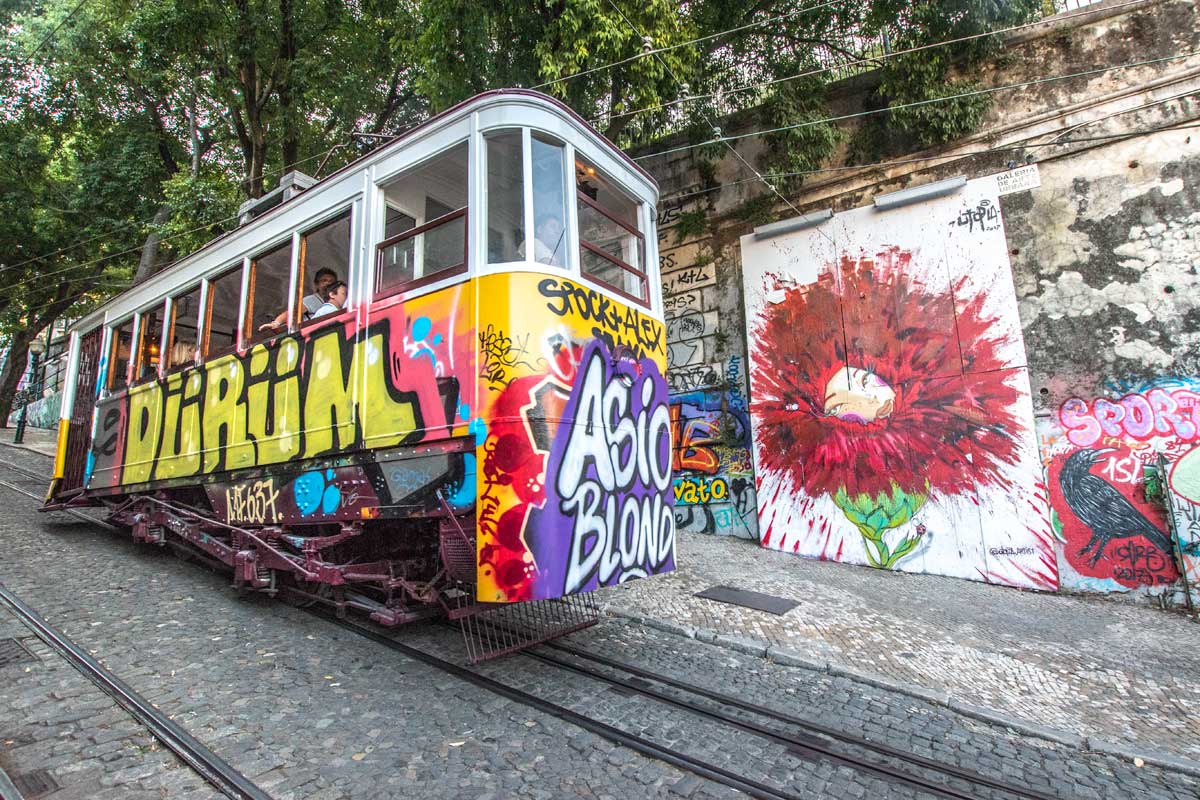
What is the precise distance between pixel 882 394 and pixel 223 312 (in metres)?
8.28

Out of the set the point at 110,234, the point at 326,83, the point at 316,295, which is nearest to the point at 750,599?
the point at 316,295

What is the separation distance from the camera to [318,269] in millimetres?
5207

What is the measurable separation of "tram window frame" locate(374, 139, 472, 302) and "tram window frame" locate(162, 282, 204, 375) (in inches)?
119

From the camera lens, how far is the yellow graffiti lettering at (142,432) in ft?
22.3

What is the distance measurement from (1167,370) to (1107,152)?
9.40 ft

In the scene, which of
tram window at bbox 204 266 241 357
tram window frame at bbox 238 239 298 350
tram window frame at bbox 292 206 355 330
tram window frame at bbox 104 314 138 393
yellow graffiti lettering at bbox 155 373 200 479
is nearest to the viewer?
tram window frame at bbox 292 206 355 330

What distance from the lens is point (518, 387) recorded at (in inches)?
147

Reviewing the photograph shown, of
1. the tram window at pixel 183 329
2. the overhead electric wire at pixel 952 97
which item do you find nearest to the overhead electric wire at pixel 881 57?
the overhead electric wire at pixel 952 97

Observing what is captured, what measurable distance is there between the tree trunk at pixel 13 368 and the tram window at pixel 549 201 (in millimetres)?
25513

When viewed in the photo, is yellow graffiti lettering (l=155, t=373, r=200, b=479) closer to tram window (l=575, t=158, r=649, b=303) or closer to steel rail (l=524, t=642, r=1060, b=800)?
steel rail (l=524, t=642, r=1060, b=800)

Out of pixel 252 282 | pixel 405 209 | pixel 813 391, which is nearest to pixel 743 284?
pixel 813 391

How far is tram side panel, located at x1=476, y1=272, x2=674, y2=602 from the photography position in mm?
3617

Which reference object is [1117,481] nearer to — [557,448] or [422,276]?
[557,448]

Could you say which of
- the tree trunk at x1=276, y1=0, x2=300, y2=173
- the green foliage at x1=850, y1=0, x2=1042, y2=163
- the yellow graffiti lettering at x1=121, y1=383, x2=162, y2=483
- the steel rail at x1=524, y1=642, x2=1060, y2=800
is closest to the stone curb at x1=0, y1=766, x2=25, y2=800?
the steel rail at x1=524, y1=642, x2=1060, y2=800
